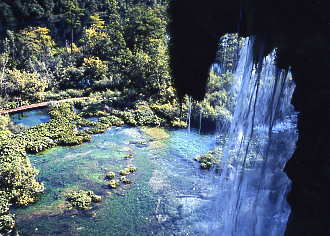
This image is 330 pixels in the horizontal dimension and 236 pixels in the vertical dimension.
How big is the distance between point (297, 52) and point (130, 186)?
13372 millimetres

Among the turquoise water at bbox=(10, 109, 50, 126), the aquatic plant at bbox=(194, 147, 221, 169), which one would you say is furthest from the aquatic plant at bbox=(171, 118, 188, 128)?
the turquoise water at bbox=(10, 109, 50, 126)

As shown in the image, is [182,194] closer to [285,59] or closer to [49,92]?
[285,59]

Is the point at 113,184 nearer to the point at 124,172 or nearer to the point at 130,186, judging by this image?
the point at 130,186

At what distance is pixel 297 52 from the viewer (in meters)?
5.64

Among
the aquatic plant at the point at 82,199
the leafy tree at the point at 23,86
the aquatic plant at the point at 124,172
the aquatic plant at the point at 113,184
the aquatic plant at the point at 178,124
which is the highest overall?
the leafy tree at the point at 23,86

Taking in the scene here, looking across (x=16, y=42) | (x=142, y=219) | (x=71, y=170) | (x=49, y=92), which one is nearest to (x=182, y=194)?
(x=142, y=219)

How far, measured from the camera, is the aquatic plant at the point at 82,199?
15.9 meters

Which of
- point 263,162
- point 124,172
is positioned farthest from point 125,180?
point 263,162

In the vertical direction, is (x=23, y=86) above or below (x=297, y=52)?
below

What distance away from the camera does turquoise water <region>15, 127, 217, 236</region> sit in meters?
14.5

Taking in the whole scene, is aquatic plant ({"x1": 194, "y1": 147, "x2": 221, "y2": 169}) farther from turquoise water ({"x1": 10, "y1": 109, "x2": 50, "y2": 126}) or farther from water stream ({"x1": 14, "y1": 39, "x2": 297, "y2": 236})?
turquoise water ({"x1": 10, "y1": 109, "x2": 50, "y2": 126})

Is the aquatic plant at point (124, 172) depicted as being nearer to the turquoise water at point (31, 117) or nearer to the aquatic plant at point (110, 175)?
the aquatic plant at point (110, 175)

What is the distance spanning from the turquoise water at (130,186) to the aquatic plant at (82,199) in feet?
1.09

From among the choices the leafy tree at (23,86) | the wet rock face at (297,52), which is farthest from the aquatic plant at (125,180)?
the leafy tree at (23,86)
